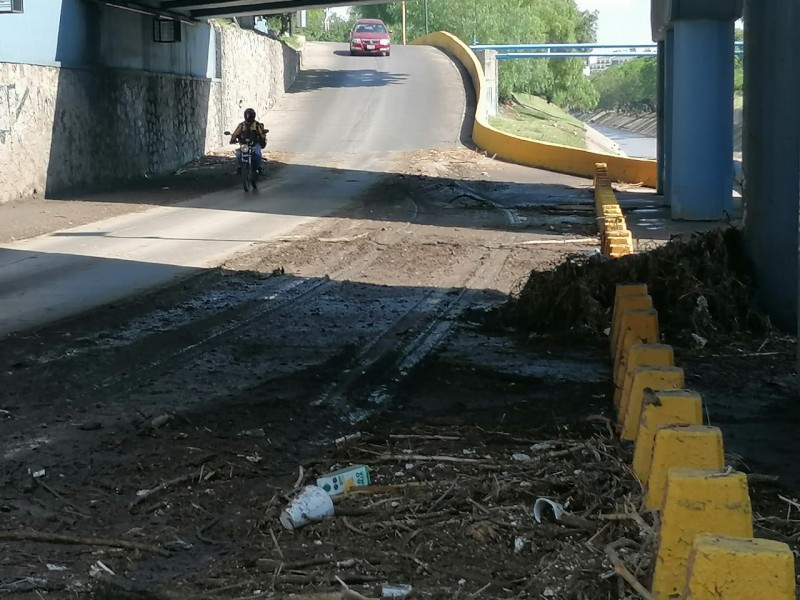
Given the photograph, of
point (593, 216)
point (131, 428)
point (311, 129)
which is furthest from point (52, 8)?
point (131, 428)

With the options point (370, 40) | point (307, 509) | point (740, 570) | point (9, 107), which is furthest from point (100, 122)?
point (370, 40)

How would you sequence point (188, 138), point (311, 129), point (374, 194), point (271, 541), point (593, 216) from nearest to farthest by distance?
point (271, 541) < point (593, 216) < point (374, 194) < point (188, 138) < point (311, 129)

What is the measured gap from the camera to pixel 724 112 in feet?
60.8

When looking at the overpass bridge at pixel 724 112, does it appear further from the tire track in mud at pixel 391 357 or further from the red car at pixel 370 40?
the red car at pixel 370 40

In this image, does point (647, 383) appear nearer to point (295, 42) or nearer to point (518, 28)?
point (295, 42)

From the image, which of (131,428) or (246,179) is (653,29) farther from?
(131,428)

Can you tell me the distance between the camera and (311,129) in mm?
37375

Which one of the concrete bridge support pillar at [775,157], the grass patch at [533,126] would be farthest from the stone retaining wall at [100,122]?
the concrete bridge support pillar at [775,157]

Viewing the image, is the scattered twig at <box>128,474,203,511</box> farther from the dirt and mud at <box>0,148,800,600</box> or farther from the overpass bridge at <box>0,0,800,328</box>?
the overpass bridge at <box>0,0,800,328</box>

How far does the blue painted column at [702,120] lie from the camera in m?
18.2

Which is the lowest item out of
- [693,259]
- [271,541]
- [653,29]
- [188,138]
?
[271,541]

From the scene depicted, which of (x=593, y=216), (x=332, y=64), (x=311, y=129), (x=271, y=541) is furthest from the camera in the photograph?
(x=332, y=64)

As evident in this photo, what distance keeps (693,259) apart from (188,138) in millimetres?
24372

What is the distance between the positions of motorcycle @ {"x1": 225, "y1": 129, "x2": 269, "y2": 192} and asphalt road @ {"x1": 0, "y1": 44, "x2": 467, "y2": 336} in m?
0.31
